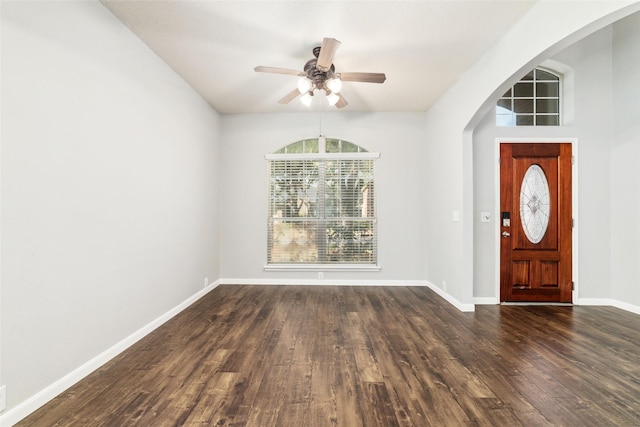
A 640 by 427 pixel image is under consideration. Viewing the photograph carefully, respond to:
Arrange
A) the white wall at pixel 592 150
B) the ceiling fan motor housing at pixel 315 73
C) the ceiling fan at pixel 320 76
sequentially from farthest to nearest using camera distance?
the white wall at pixel 592 150 < the ceiling fan motor housing at pixel 315 73 < the ceiling fan at pixel 320 76

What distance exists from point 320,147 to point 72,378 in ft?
13.5

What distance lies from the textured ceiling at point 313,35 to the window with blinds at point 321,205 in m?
1.32

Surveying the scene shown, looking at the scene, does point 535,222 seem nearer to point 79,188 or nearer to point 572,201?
point 572,201

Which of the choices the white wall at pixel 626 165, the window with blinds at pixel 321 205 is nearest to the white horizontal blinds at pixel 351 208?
the window with blinds at pixel 321 205

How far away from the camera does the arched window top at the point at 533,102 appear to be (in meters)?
4.00

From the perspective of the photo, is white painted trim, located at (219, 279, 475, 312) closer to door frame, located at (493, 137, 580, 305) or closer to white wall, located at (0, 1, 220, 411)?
door frame, located at (493, 137, 580, 305)

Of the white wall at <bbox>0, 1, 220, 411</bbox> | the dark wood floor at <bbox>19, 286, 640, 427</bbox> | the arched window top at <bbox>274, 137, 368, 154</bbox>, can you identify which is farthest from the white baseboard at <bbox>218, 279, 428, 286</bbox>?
the arched window top at <bbox>274, 137, 368, 154</bbox>

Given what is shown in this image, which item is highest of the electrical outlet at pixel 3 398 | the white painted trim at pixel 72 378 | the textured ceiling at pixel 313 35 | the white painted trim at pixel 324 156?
the textured ceiling at pixel 313 35

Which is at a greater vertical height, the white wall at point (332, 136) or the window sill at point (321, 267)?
the white wall at point (332, 136)

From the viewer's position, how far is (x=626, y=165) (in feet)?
12.2

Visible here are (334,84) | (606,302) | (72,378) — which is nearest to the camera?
(72,378)

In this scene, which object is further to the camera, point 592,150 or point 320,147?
point 320,147

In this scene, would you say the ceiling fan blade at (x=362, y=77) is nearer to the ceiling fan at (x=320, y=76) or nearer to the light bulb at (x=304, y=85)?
the ceiling fan at (x=320, y=76)

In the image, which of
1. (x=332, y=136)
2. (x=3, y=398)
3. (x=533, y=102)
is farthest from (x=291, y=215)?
(x=533, y=102)
